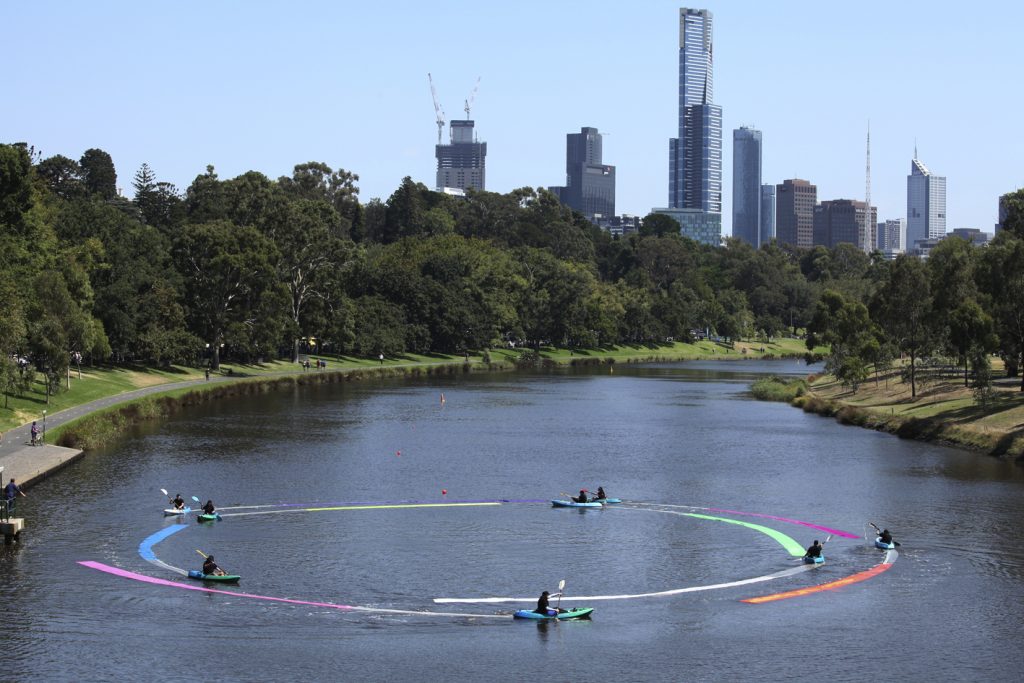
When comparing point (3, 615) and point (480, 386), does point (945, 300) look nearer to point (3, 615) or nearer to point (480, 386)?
point (480, 386)

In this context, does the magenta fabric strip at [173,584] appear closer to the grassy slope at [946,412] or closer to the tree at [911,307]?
the grassy slope at [946,412]

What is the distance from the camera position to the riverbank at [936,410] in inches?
3907

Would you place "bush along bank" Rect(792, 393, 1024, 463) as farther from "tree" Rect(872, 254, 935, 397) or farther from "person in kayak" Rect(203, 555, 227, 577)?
"person in kayak" Rect(203, 555, 227, 577)

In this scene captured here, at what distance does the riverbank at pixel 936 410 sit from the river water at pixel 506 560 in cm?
315

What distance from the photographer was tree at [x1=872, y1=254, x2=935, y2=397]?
137625mm

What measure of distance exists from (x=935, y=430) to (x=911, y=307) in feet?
110

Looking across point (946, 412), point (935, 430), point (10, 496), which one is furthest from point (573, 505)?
point (946, 412)

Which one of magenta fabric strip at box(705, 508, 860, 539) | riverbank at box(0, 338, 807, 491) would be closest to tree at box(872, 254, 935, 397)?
magenta fabric strip at box(705, 508, 860, 539)

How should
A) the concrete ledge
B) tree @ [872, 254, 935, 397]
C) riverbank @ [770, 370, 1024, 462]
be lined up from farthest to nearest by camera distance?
tree @ [872, 254, 935, 397] → riverbank @ [770, 370, 1024, 462] → the concrete ledge

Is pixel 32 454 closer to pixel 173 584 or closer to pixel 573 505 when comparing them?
pixel 173 584

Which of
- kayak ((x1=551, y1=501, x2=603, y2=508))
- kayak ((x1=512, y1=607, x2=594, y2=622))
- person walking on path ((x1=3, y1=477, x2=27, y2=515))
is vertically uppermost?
person walking on path ((x1=3, y1=477, x2=27, y2=515))

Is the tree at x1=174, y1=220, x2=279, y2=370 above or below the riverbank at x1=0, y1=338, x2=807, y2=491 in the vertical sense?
above

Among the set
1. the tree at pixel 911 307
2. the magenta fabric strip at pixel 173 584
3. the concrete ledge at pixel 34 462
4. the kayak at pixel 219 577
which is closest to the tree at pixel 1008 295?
the tree at pixel 911 307

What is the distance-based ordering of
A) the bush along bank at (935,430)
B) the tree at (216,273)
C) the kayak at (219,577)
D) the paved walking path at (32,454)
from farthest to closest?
the tree at (216,273) → the bush along bank at (935,430) → the paved walking path at (32,454) → the kayak at (219,577)
